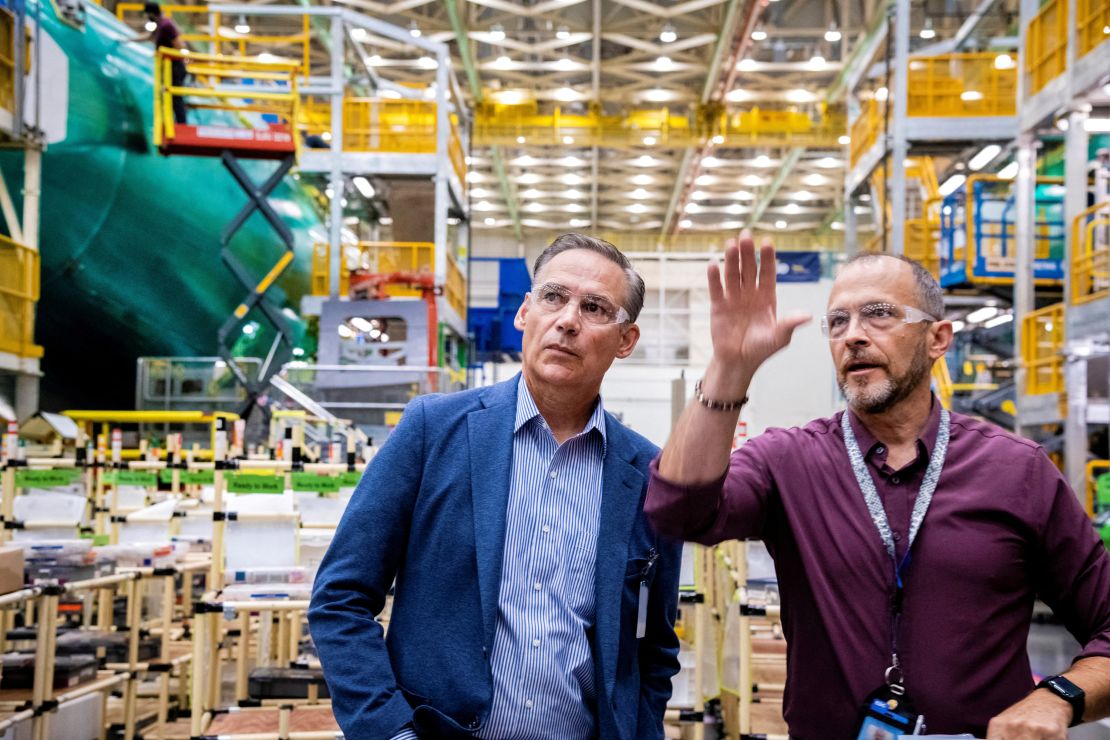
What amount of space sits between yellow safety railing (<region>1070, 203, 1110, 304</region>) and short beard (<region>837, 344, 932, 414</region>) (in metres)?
9.23

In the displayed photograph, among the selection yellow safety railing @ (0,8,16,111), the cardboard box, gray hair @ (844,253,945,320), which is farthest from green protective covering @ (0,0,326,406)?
gray hair @ (844,253,945,320)

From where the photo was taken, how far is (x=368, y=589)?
2.24m

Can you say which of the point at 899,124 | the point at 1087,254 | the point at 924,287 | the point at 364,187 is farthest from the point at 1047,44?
the point at 364,187

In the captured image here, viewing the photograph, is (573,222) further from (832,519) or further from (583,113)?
(832,519)

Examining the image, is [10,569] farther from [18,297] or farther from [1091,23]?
[1091,23]

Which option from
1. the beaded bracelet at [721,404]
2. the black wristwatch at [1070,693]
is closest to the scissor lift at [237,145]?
the beaded bracelet at [721,404]

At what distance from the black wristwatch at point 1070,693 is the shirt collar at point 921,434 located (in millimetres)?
503

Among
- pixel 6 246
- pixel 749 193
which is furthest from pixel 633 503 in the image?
pixel 749 193

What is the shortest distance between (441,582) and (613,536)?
1.29 feet

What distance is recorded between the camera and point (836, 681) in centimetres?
218

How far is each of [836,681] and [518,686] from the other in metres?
0.66

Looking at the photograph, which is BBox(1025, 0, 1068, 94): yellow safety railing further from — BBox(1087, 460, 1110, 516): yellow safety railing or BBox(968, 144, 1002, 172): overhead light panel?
BBox(1087, 460, 1110, 516): yellow safety railing

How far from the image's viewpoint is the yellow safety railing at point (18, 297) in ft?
41.8

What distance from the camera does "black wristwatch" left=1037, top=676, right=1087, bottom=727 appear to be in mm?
2033
